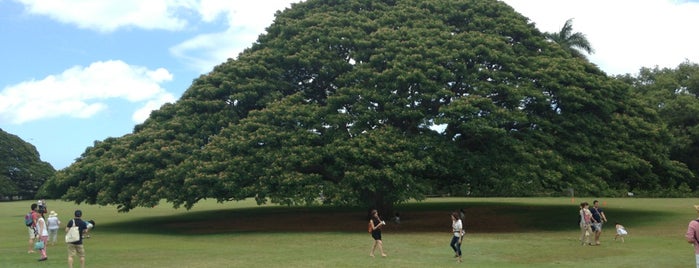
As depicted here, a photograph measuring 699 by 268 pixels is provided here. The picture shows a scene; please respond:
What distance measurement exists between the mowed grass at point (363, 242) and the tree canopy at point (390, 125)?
6.59 ft

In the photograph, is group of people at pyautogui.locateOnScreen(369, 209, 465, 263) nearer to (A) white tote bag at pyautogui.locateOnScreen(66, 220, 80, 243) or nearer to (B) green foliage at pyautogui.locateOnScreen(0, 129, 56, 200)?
(A) white tote bag at pyautogui.locateOnScreen(66, 220, 80, 243)

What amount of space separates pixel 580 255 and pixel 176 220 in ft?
84.7

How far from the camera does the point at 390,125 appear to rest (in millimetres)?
26219

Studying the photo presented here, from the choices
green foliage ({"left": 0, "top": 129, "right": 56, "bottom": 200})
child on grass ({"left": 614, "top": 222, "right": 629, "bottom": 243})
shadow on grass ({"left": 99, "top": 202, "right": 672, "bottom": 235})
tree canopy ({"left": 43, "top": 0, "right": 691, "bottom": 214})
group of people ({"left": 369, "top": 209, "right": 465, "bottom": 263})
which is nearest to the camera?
group of people ({"left": 369, "top": 209, "right": 465, "bottom": 263})

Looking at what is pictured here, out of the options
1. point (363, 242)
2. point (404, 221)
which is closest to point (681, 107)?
point (404, 221)

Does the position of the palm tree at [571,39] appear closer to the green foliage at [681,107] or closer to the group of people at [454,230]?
the green foliage at [681,107]

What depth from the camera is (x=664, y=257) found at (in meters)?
16.8

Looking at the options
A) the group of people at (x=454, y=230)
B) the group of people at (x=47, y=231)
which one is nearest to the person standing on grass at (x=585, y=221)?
the group of people at (x=454, y=230)

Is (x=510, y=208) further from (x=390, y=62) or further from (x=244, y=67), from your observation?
(x=244, y=67)

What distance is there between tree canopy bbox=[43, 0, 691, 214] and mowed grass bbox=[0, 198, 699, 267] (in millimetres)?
2008

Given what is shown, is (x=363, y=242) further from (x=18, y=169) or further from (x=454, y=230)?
(x=18, y=169)

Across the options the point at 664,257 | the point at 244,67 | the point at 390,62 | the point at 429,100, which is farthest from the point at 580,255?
the point at 244,67

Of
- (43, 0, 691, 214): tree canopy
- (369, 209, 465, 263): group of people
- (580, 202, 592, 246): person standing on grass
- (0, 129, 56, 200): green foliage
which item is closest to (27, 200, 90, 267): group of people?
(43, 0, 691, 214): tree canopy

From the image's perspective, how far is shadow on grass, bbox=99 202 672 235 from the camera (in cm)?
2800
